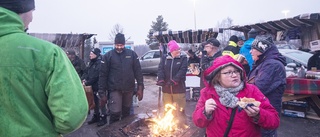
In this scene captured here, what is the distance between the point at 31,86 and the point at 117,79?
12.1 ft

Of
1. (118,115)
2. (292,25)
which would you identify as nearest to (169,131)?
(118,115)

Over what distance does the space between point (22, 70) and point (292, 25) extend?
890 centimetres

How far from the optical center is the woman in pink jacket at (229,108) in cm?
211

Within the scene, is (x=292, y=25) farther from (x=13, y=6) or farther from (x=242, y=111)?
(x=13, y=6)

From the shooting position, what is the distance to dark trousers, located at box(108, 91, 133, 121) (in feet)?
16.8

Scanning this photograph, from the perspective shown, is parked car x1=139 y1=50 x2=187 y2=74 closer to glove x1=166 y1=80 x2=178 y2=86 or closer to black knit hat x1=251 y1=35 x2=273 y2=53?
glove x1=166 y1=80 x2=178 y2=86

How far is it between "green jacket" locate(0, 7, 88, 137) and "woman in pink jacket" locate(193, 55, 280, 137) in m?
1.20

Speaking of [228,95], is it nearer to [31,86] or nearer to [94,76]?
[31,86]

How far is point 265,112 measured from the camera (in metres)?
2.08

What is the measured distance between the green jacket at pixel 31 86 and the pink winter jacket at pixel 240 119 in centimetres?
124

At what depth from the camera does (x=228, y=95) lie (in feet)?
7.19

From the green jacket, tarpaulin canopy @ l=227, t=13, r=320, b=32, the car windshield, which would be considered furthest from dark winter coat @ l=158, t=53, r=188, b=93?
the car windshield

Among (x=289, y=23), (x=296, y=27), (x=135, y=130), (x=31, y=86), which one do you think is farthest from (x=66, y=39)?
(x=31, y=86)

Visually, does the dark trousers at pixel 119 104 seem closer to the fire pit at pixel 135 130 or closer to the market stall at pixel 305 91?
the fire pit at pixel 135 130
